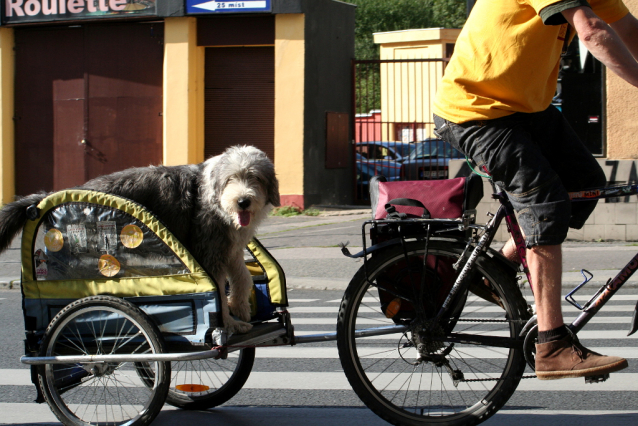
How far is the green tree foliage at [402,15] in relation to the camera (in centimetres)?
4656

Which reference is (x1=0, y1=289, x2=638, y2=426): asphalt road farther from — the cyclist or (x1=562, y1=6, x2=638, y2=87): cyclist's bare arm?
(x1=562, y1=6, x2=638, y2=87): cyclist's bare arm

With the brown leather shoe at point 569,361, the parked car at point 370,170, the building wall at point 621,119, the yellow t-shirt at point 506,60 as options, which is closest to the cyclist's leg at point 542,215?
the brown leather shoe at point 569,361

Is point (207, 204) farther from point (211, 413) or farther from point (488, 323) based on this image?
point (488, 323)

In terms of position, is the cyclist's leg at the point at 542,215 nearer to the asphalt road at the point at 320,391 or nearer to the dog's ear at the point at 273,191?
the asphalt road at the point at 320,391

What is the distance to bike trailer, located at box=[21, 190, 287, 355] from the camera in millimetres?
3691

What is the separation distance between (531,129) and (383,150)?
14.7 metres

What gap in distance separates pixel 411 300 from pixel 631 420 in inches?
51.6

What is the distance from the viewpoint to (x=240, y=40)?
53.0 ft

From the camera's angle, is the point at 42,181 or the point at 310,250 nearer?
the point at 310,250

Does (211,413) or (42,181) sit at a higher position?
(42,181)

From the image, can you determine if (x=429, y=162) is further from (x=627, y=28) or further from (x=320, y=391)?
(x=627, y=28)

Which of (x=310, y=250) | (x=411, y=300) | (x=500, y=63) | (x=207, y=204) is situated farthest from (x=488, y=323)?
(x=310, y=250)

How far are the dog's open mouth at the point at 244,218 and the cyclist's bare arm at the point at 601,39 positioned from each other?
6.02 feet

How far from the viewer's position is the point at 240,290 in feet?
13.7
